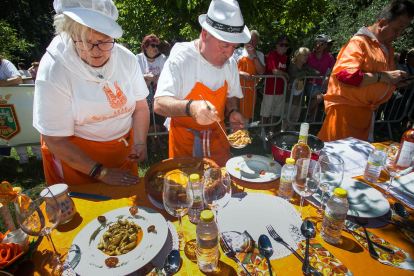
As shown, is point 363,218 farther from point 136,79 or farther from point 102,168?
point 136,79

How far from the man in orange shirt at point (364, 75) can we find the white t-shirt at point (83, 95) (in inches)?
91.8

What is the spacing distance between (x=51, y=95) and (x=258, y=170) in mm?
1653

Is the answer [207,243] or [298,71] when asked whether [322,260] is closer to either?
[207,243]

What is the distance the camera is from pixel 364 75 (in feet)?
8.59

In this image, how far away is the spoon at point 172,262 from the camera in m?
1.11

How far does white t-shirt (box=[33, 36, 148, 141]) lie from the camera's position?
5.46ft

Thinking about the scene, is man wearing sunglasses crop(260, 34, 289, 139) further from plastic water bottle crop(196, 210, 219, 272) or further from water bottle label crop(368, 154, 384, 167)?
plastic water bottle crop(196, 210, 219, 272)

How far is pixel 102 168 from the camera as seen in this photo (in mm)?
1826

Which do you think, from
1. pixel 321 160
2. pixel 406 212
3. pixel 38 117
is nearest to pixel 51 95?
pixel 38 117

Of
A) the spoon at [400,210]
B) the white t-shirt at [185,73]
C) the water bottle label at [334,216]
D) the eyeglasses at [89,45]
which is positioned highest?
the eyeglasses at [89,45]

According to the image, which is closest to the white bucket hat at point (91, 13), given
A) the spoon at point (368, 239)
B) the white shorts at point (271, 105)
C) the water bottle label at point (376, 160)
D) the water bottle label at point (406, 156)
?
the spoon at point (368, 239)

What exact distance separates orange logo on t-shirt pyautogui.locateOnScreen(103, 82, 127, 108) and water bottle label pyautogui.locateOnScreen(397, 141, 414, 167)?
7.40ft

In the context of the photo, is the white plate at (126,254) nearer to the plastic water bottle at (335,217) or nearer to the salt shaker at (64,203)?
the salt shaker at (64,203)

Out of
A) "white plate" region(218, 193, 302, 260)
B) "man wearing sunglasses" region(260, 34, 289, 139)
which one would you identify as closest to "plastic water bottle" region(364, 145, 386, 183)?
"white plate" region(218, 193, 302, 260)
